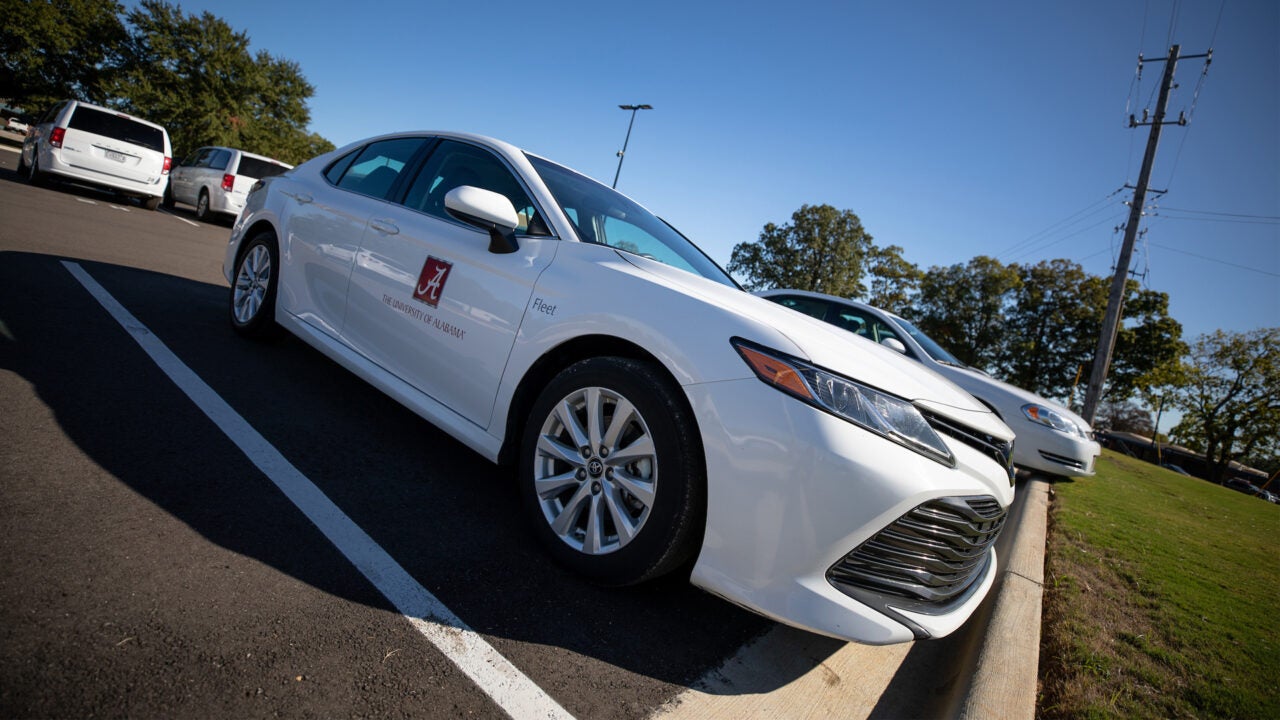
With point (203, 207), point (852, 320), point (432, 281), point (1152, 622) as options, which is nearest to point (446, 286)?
point (432, 281)

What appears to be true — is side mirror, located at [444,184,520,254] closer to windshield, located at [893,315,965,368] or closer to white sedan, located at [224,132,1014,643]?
Result: white sedan, located at [224,132,1014,643]

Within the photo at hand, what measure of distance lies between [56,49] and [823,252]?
48421 mm

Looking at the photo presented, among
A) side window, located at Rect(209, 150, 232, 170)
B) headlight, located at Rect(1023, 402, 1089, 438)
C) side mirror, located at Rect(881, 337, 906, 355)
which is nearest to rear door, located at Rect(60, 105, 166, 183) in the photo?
side window, located at Rect(209, 150, 232, 170)

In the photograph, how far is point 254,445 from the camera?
266 cm

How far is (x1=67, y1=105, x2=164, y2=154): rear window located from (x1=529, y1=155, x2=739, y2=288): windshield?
12.4 m

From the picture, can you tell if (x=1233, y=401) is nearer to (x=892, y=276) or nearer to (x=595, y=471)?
(x=892, y=276)

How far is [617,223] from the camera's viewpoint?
3025 mm

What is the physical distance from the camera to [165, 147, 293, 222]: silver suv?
12000 millimetres

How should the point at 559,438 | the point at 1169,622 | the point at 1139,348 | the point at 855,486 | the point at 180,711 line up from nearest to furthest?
the point at 180,711 < the point at 855,486 < the point at 559,438 < the point at 1169,622 < the point at 1139,348

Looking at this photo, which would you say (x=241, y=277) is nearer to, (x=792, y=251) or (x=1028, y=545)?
(x=1028, y=545)

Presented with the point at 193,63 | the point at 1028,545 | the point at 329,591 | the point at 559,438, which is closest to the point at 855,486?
the point at 559,438

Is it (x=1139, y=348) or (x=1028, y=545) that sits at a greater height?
(x=1139, y=348)

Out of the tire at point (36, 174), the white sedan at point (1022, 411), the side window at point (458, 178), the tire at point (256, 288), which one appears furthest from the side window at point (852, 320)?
the tire at point (36, 174)

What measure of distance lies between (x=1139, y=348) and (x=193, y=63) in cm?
5728
